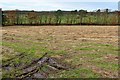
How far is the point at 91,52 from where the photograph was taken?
745 cm

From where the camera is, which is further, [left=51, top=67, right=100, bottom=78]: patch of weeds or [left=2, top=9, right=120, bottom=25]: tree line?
[left=2, top=9, right=120, bottom=25]: tree line

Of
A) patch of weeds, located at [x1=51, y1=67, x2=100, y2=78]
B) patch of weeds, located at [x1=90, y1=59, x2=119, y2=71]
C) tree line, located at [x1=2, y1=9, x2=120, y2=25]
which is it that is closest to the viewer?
patch of weeds, located at [x1=51, y1=67, x2=100, y2=78]

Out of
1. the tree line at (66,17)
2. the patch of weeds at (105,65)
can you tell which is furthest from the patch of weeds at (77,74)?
the tree line at (66,17)

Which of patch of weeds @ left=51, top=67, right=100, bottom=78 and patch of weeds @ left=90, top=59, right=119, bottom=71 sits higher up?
patch of weeds @ left=90, top=59, right=119, bottom=71

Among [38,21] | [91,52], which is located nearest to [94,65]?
[91,52]

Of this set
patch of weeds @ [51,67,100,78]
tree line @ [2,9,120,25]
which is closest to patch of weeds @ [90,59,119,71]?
patch of weeds @ [51,67,100,78]

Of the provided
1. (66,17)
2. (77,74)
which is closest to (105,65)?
(77,74)

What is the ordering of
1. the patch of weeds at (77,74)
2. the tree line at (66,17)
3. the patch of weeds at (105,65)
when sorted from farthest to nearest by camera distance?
1. the tree line at (66,17)
2. the patch of weeds at (105,65)
3. the patch of weeds at (77,74)

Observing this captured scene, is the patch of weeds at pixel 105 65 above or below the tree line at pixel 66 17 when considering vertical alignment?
below

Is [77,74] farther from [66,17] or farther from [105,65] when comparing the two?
[66,17]

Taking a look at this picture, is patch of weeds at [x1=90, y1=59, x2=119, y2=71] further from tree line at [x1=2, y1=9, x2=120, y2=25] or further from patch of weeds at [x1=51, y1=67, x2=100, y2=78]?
tree line at [x1=2, y1=9, x2=120, y2=25]

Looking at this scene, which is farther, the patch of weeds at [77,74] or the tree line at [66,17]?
the tree line at [66,17]

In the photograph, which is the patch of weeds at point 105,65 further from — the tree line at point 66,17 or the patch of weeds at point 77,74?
the tree line at point 66,17

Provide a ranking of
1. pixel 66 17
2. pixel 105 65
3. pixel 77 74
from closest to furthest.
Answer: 1. pixel 77 74
2. pixel 105 65
3. pixel 66 17
